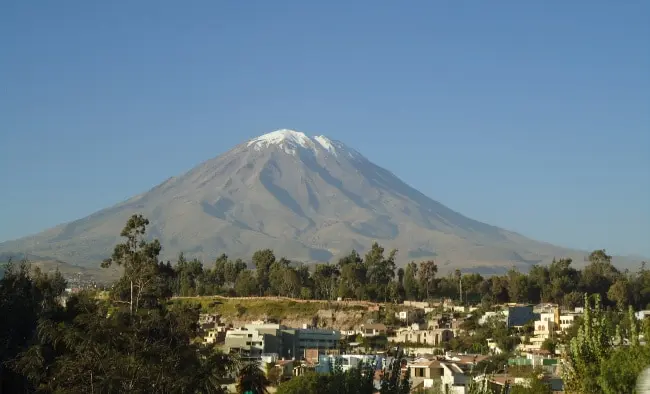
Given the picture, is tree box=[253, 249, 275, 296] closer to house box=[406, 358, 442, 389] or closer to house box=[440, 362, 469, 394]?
house box=[406, 358, 442, 389]

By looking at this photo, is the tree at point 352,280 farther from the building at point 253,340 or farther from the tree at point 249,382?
the tree at point 249,382

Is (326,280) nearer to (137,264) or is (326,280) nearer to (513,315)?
(513,315)

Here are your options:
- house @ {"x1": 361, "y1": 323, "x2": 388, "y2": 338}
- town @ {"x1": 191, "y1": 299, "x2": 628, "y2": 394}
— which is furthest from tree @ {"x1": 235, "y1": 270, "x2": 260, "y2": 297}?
house @ {"x1": 361, "y1": 323, "x2": 388, "y2": 338}

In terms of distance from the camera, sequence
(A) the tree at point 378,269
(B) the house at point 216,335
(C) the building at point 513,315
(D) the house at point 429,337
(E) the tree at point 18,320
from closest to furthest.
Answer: (E) the tree at point 18,320 → (B) the house at point 216,335 → (D) the house at point 429,337 → (C) the building at point 513,315 → (A) the tree at point 378,269

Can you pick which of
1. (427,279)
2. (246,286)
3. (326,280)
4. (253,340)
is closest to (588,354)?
(253,340)

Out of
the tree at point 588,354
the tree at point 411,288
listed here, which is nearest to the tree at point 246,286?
the tree at point 411,288

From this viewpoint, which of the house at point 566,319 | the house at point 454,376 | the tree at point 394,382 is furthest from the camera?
the house at point 566,319
